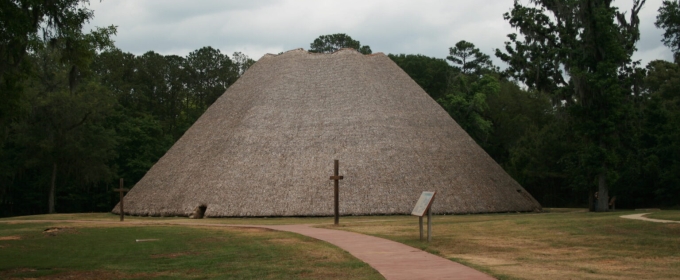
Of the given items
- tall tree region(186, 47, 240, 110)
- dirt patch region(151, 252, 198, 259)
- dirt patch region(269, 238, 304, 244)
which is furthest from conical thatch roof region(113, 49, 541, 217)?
tall tree region(186, 47, 240, 110)

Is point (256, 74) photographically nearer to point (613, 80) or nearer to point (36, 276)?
point (613, 80)

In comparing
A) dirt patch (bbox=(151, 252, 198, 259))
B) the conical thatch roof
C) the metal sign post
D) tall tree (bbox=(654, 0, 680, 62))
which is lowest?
dirt patch (bbox=(151, 252, 198, 259))

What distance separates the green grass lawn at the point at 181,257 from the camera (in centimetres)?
1273

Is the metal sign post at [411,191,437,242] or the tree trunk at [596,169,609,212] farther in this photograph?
the tree trunk at [596,169,609,212]

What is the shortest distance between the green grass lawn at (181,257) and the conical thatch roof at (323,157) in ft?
45.6

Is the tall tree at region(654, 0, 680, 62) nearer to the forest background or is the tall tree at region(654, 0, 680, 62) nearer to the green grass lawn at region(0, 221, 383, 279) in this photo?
the forest background

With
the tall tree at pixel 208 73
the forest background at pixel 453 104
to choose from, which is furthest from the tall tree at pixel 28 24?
the tall tree at pixel 208 73

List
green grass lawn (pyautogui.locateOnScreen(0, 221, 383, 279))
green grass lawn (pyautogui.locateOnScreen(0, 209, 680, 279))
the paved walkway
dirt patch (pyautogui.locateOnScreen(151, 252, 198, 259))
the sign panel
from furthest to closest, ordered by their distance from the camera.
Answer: the sign panel → dirt patch (pyautogui.locateOnScreen(151, 252, 198, 259)) → green grass lawn (pyautogui.locateOnScreen(0, 221, 383, 279)) → green grass lawn (pyautogui.locateOnScreen(0, 209, 680, 279)) → the paved walkway

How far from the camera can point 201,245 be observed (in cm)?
1872

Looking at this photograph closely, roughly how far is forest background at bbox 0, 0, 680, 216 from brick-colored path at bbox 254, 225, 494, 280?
884cm

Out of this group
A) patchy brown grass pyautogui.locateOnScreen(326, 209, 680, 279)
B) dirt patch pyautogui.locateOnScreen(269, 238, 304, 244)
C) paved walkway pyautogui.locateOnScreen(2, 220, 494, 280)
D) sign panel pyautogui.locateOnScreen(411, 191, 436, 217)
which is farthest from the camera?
dirt patch pyautogui.locateOnScreen(269, 238, 304, 244)

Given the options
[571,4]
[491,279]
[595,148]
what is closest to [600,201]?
[595,148]

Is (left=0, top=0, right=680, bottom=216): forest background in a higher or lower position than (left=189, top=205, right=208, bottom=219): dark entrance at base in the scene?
higher

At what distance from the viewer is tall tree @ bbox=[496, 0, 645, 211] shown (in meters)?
32.8
